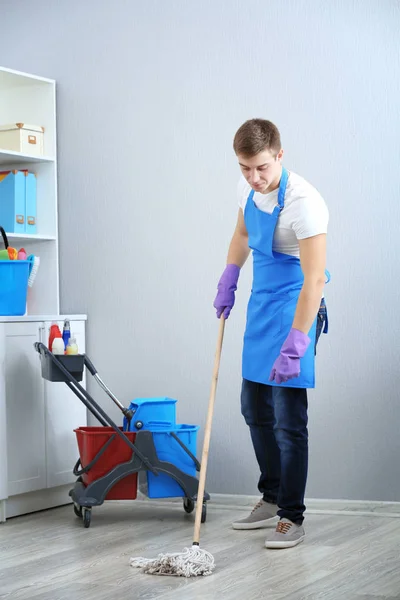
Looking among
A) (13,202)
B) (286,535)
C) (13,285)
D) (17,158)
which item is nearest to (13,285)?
(13,285)

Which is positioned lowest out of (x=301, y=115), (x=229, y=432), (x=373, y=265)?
(x=229, y=432)

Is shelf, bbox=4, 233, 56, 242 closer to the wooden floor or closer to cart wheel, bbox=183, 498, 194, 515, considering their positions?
the wooden floor

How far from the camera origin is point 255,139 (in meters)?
2.60

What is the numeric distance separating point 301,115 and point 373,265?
0.63m

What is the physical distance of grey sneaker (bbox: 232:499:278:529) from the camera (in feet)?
9.87

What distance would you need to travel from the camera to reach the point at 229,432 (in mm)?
3479

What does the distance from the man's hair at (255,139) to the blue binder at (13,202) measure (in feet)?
4.53

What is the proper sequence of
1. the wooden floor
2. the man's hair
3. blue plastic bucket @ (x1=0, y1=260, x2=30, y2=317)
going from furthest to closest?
blue plastic bucket @ (x1=0, y1=260, x2=30, y2=317)
the man's hair
the wooden floor

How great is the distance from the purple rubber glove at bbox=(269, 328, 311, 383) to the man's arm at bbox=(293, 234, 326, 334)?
1.0 inches

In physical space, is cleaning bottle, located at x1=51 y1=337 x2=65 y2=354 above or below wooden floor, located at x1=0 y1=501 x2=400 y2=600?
above

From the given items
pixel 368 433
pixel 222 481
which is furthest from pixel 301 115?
pixel 222 481

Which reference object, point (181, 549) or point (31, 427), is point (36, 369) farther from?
point (181, 549)

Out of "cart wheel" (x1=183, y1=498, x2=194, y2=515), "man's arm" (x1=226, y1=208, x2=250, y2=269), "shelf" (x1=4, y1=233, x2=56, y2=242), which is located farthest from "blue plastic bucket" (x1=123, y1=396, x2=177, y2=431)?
"shelf" (x1=4, y1=233, x2=56, y2=242)

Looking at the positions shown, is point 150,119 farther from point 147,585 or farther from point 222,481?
point 147,585
